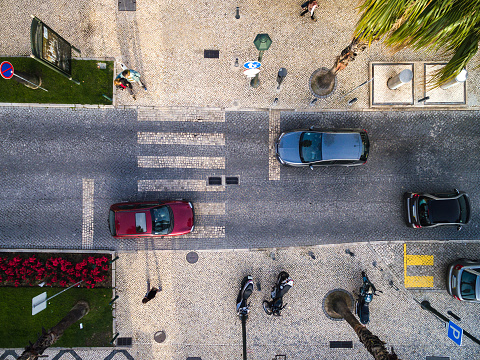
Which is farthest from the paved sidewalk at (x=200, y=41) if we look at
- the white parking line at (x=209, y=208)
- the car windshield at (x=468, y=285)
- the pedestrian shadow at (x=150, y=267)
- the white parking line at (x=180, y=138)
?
the car windshield at (x=468, y=285)

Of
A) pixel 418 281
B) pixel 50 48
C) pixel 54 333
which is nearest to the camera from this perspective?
pixel 50 48

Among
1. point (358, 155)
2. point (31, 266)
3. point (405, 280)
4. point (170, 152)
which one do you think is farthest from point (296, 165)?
point (31, 266)

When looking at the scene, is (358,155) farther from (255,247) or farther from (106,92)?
(106,92)

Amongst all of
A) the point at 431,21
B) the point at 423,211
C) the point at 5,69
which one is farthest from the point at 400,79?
the point at 5,69

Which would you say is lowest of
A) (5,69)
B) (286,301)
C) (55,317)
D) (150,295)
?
(55,317)

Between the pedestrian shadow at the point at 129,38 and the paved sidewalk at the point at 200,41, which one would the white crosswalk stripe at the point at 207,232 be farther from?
the pedestrian shadow at the point at 129,38

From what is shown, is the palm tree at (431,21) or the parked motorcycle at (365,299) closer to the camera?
the palm tree at (431,21)

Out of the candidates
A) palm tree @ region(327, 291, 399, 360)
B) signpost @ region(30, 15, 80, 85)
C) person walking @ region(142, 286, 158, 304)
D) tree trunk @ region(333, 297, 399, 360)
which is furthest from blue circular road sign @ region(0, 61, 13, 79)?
tree trunk @ region(333, 297, 399, 360)

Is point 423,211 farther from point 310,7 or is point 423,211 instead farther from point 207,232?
point 310,7
